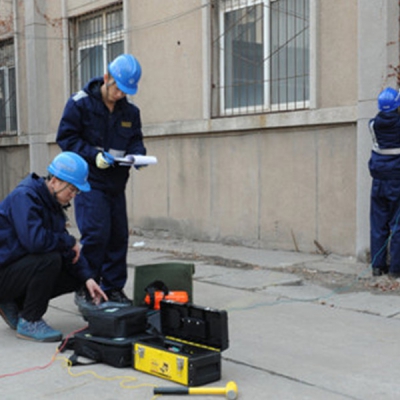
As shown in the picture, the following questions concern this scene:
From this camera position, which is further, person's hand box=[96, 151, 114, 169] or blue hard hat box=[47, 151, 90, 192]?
person's hand box=[96, 151, 114, 169]

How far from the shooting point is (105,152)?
5004 mm

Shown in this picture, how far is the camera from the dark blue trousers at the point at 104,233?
4.96 m

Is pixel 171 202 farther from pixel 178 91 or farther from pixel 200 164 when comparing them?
pixel 178 91

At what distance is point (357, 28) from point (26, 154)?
7.47 metres

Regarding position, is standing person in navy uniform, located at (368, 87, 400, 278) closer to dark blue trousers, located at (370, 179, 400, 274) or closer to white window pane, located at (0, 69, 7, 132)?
dark blue trousers, located at (370, 179, 400, 274)

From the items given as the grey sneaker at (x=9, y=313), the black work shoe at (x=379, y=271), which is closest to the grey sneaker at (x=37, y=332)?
the grey sneaker at (x=9, y=313)

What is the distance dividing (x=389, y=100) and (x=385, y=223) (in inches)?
47.1

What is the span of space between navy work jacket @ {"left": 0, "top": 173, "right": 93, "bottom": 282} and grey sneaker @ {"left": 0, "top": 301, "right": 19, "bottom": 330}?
41 cm

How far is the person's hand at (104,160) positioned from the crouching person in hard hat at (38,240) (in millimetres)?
525

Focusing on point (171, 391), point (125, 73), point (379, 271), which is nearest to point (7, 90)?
point (125, 73)

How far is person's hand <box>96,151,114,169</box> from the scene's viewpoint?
15.9 ft

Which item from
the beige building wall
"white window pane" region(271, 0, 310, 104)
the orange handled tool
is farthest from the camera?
"white window pane" region(271, 0, 310, 104)

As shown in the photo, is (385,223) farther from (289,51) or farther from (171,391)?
(171,391)

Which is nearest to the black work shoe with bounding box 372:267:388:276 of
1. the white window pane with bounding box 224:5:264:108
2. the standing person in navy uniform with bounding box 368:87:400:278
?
the standing person in navy uniform with bounding box 368:87:400:278
